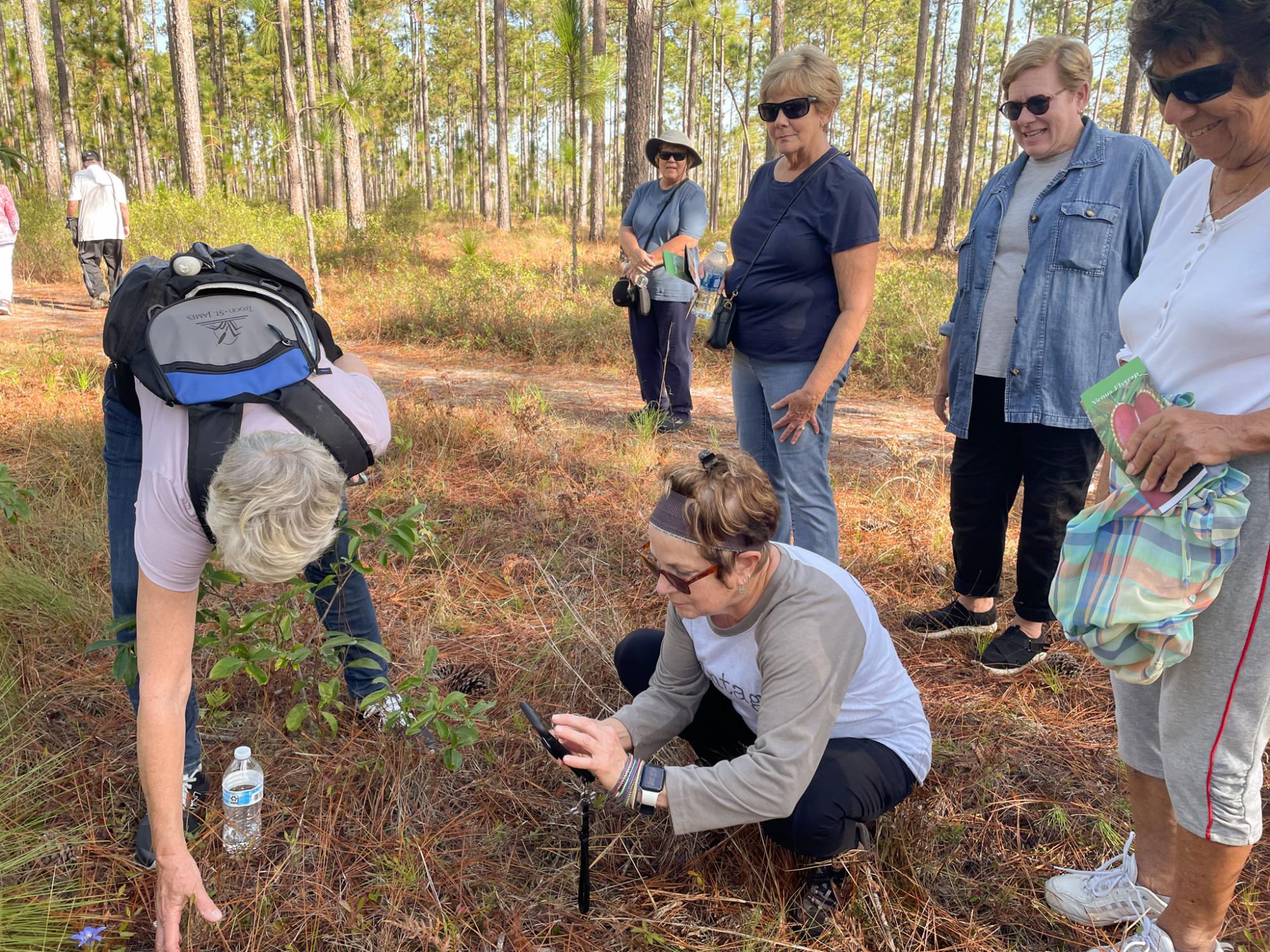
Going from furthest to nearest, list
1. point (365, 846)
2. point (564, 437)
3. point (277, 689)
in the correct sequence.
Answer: point (564, 437) → point (277, 689) → point (365, 846)

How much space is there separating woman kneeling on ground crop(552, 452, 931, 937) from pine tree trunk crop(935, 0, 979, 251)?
46.2ft

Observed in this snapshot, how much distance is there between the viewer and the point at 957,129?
14430 millimetres

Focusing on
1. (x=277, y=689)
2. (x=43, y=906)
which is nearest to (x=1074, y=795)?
(x=277, y=689)

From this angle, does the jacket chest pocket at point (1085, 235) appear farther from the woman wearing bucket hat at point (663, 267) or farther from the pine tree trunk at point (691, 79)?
the pine tree trunk at point (691, 79)

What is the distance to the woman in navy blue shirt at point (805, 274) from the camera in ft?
8.55

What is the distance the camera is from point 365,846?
6.47ft

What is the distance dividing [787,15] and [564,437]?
84.8 feet

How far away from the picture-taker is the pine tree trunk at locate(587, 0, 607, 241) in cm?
1503

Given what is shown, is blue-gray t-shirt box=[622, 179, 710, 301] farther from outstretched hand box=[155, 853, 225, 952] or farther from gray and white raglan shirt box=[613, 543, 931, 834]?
outstretched hand box=[155, 853, 225, 952]

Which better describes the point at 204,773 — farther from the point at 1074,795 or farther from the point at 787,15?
the point at 787,15

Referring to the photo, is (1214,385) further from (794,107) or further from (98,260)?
(98,260)

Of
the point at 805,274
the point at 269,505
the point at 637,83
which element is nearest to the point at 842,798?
the point at 269,505

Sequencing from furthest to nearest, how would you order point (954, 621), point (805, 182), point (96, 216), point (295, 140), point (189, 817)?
point (295, 140), point (96, 216), point (954, 621), point (805, 182), point (189, 817)

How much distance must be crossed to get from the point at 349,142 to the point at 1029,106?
47.4ft
